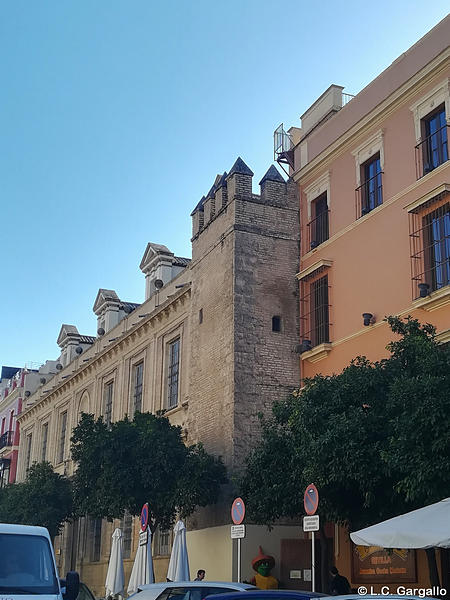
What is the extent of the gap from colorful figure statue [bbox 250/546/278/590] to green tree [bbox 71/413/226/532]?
1.97 metres

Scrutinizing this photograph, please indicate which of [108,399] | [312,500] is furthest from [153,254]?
[312,500]

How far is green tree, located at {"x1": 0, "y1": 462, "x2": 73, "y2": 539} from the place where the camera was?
3091 cm

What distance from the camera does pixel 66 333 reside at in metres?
43.5

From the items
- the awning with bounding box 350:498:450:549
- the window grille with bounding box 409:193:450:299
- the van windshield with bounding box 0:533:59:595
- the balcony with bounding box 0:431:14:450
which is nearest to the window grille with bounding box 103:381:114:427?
the balcony with bounding box 0:431:14:450

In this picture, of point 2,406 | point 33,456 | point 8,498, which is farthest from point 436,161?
point 2,406

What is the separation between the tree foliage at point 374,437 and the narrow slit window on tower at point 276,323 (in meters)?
5.63

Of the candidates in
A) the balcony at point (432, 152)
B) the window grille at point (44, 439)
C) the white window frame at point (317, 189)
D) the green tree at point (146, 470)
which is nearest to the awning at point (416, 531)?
the balcony at point (432, 152)

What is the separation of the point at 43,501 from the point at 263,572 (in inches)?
550

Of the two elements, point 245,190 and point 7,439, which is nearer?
point 245,190

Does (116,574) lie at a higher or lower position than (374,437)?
lower

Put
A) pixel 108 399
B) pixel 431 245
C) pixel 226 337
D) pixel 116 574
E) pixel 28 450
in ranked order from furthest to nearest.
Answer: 1. pixel 28 450
2. pixel 108 399
3. pixel 116 574
4. pixel 226 337
5. pixel 431 245

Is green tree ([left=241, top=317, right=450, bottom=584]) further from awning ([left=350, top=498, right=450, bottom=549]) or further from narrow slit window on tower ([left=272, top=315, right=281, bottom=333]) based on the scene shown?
narrow slit window on tower ([left=272, top=315, right=281, bottom=333])

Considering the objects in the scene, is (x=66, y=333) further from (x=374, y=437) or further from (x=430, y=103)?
(x=374, y=437)

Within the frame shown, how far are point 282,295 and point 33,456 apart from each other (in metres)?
25.4
